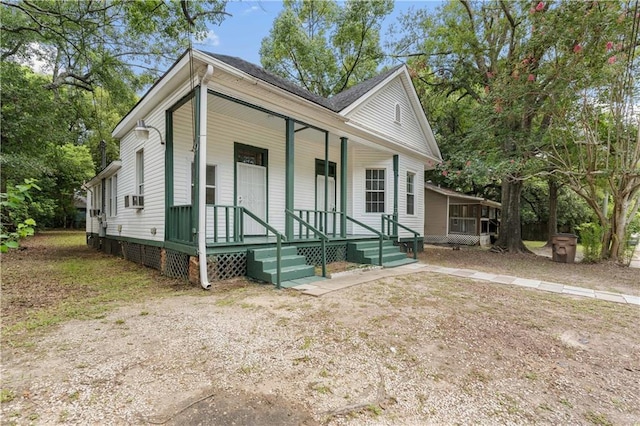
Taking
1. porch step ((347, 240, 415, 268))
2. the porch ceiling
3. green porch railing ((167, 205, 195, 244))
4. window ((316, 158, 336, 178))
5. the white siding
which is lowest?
porch step ((347, 240, 415, 268))

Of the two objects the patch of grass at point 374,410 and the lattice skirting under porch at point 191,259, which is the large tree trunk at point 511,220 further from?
the patch of grass at point 374,410

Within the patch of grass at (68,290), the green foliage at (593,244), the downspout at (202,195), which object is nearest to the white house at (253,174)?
the downspout at (202,195)

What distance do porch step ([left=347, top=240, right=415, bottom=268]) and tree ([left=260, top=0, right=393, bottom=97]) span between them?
1374 cm

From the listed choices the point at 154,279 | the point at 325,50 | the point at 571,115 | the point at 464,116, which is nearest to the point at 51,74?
the point at 325,50

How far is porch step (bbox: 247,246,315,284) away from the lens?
5805mm

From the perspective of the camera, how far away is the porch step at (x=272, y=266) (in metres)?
5.80

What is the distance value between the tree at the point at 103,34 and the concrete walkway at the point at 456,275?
6.46m

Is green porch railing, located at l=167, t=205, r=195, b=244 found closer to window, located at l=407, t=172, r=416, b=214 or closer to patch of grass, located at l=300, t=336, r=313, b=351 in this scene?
patch of grass, located at l=300, t=336, r=313, b=351

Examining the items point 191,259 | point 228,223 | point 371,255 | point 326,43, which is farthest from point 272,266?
point 326,43

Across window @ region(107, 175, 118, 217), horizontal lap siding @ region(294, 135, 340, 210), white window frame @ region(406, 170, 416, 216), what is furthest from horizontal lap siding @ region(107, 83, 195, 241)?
white window frame @ region(406, 170, 416, 216)

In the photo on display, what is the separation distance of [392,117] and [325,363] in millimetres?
9798

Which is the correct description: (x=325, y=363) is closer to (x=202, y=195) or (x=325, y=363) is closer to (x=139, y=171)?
(x=202, y=195)

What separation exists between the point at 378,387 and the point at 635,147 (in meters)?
11.1

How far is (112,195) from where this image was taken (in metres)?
10.9
